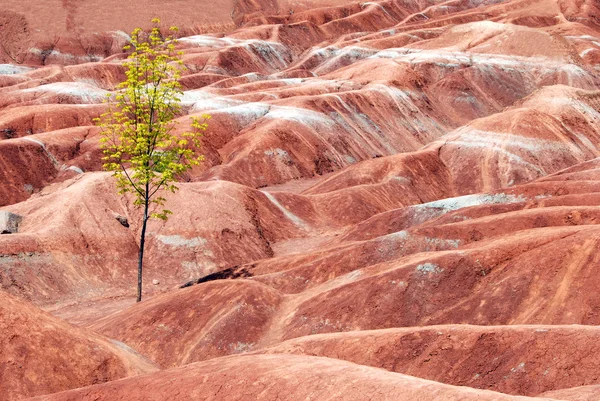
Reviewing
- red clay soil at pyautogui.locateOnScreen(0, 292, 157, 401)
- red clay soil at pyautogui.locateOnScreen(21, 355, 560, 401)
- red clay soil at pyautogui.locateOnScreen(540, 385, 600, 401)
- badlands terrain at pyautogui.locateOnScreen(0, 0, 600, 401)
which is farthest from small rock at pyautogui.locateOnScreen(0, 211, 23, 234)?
red clay soil at pyautogui.locateOnScreen(540, 385, 600, 401)

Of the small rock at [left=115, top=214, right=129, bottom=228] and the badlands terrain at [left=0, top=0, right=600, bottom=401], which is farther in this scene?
the small rock at [left=115, top=214, right=129, bottom=228]

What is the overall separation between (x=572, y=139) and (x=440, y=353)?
6144 cm

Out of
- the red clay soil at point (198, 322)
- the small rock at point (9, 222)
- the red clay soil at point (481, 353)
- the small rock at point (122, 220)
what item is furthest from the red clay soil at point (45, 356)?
the small rock at point (122, 220)

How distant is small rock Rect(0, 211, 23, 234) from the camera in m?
39.5

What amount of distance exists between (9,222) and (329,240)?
73.0 feet

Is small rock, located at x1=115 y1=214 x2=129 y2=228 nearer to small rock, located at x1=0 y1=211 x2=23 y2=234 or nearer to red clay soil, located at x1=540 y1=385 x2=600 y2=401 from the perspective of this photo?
small rock, located at x1=0 y1=211 x2=23 y2=234

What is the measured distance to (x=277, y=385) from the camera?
45.4ft

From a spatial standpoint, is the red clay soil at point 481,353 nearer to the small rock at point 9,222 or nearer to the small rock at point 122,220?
the small rock at point 122,220

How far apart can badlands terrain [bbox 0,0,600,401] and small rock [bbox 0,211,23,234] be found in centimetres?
65

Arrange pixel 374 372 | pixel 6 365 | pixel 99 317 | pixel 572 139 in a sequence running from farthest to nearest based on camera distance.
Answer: pixel 572 139, pixel 99 317, pixel 6 365, pixel 374 372

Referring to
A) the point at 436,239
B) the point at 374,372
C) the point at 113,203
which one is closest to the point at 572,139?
the point at 436,239

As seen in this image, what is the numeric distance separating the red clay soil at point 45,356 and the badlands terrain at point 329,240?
0.20 ft

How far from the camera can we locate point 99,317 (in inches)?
1309

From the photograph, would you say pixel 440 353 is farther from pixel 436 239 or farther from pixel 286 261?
pixel 286 261
